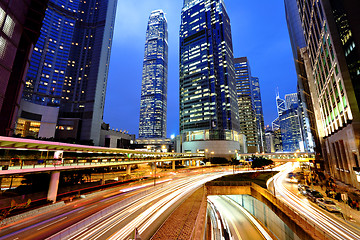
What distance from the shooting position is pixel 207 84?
120m

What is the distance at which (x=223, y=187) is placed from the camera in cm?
3148

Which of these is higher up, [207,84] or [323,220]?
[207,84]

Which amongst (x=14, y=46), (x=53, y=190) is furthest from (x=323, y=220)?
(x=14, y=46)

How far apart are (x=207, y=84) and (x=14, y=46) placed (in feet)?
340

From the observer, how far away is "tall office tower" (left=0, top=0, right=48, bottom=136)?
36.3 metres

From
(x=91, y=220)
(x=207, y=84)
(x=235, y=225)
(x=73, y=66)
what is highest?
(x=73, y=66)

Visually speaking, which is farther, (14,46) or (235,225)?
(14,46)

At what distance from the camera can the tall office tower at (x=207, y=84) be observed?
4427 inches

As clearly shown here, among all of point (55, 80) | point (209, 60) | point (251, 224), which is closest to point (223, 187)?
point (251, 224)

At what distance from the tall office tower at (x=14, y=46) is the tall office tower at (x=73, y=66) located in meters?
45.7

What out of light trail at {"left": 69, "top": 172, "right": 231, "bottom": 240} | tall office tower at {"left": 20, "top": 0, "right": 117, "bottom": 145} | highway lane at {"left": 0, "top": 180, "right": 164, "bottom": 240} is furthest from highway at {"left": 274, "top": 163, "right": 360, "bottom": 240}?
tall office tower at {"left": 20, "top": 0, "right": 117, "bottom": 145}

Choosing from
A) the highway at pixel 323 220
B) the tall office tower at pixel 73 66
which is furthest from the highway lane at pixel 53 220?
the tall office tower at pixel 73 66

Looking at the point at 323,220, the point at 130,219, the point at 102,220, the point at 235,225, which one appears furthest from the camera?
the point at 235,225

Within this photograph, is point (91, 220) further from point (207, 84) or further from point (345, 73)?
point (207, 84)
